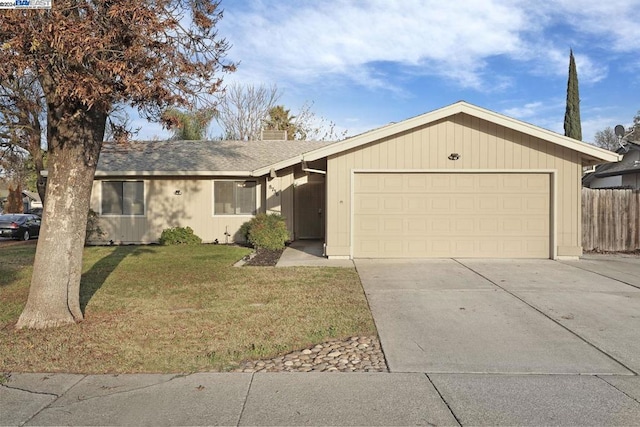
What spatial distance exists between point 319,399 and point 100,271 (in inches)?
307

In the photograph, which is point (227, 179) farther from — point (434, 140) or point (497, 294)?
point (497, 294)

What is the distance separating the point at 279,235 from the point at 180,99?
8355 mm

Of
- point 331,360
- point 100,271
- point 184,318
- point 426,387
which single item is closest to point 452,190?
point 184,318

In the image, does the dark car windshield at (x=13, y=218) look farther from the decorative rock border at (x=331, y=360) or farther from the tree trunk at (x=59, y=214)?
the decorative rock border at (x=331, y=360)

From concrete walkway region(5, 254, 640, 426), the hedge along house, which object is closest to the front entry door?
the hedge along house

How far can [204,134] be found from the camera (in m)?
30.1

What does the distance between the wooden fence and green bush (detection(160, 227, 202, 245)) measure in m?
12.2

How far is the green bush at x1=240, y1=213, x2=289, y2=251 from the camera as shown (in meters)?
13.6

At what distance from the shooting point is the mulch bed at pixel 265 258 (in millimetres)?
11180

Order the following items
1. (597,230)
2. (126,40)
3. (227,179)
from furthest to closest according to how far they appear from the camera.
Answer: (227,179) → (597,230) → (126,40)

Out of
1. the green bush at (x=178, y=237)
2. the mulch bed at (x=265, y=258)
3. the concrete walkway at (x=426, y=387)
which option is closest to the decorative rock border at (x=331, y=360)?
the concrete walkway at (x=426, y=387)

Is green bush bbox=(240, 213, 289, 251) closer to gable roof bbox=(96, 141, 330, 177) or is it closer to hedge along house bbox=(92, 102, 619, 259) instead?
gable roof bbox=(96, 141, 330, 177)

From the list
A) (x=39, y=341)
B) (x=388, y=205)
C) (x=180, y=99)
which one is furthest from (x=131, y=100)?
(x=388, y=205)

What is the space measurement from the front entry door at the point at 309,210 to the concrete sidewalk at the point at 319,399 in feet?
39.6
